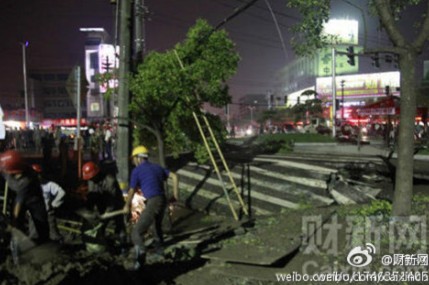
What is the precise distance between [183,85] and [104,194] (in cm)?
519

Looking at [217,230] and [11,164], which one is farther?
[217,230]

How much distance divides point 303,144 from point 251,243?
71.4ft

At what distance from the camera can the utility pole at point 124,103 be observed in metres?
9.61

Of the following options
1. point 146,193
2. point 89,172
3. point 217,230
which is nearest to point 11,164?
point 89,172

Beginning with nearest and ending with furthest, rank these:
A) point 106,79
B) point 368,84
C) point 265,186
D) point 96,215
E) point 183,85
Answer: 1. point 96,215
2. point 183,85
3. point 106,79
4. point 265,186
5. point 368,84

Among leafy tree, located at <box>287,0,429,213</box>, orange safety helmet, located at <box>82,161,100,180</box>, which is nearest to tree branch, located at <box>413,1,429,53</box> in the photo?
leafy tree, located at <box>287,0,429,213</box>

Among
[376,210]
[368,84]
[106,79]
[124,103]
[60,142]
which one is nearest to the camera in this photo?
[376,210]

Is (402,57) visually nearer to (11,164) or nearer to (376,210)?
(376,210)

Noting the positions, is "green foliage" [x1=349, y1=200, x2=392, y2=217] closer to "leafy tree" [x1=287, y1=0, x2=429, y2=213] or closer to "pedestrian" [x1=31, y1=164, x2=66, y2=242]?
"leafy tree" [x1=287, y1=0, x2=429, y2=213]

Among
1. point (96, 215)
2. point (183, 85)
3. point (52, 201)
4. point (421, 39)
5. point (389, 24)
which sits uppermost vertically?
point (389, 24)

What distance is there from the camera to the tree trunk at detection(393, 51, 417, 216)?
28.0 feet

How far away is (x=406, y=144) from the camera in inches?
338

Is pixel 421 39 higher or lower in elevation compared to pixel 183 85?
higher

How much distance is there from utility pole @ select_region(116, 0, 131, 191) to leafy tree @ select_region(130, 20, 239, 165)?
221 centimetres
